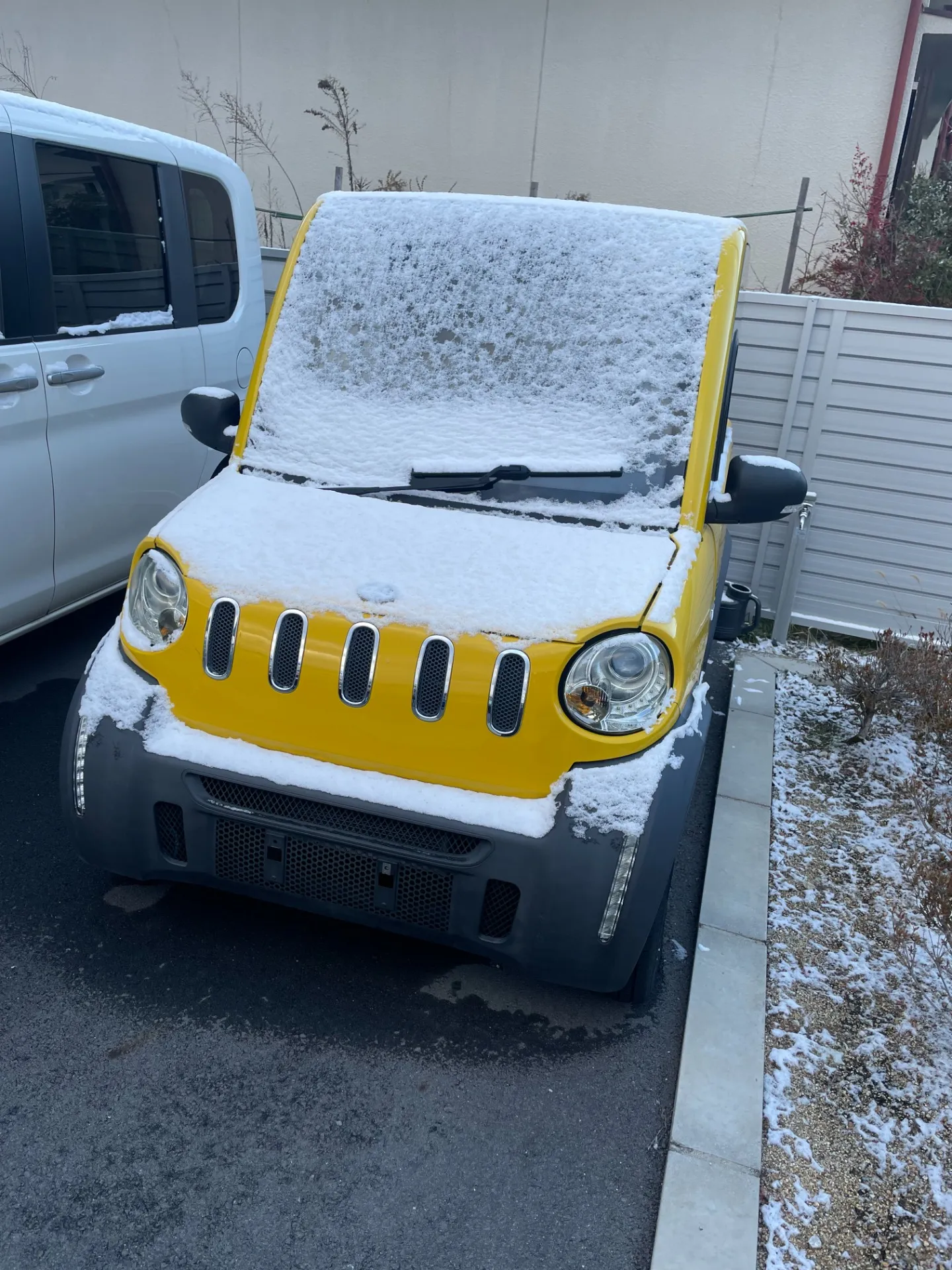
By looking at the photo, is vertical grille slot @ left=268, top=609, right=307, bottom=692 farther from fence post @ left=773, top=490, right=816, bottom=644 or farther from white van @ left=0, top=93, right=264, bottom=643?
fence post @ left=773, top=490, right=816, bottom=644

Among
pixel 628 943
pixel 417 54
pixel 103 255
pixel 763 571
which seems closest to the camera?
pixel 628 943

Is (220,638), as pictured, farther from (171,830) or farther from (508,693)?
(508,693)

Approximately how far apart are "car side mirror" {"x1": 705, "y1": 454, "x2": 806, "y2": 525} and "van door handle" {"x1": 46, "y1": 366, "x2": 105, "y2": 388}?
249 centimetres

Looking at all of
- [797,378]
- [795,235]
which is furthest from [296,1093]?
[795,235]

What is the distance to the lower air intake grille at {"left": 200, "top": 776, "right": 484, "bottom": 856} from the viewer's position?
2480 millimetres

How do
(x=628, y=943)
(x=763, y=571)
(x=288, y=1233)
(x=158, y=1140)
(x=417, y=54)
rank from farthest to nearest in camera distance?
(x=417, y=54)
(x=763, y=571)
(x=628, y=943)
(x=158, y=1140)
(x=288, y=1233)

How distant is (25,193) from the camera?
3641 mm

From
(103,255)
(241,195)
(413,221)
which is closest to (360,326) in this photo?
(413,221)

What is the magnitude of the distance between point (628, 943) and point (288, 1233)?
99 cm

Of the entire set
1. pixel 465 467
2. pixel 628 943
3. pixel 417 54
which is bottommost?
pixel 628 943

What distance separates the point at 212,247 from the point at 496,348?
2.36 meters

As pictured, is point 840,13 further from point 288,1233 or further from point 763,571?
point 288,1233

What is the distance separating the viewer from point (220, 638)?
263cm

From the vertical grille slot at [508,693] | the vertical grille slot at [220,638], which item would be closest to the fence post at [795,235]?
the vertical grille slot at [508,693]
